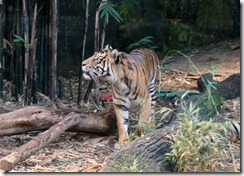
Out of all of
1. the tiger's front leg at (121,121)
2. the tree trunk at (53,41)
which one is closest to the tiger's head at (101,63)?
the tiger's front leg at (121,121)

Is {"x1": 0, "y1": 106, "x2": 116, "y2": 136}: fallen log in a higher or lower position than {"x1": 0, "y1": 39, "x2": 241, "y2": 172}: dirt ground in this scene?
higher

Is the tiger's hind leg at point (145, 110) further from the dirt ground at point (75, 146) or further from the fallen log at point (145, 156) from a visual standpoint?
the fallen log at point (145, 156)

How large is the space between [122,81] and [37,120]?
0.94m

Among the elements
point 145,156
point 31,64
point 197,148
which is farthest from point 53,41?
point 197,148

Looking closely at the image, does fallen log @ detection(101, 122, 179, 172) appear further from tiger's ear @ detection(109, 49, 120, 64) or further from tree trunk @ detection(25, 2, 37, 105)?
tree trunk @ detection(25, 2, 37, 105)

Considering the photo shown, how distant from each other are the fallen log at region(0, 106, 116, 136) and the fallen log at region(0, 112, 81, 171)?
0.40ft

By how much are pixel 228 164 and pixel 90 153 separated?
56.5 inches

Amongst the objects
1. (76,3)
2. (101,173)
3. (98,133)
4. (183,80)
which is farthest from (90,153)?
(76,3)

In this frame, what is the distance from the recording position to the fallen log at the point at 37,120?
15.9 ft

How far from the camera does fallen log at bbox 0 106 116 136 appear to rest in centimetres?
483

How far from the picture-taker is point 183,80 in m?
7.39

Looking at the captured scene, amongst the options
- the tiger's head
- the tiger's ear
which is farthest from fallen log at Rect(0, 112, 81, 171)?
the tiger's ear

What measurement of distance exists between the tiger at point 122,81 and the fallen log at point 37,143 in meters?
0.45

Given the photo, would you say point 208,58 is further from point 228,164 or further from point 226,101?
point 228,164
